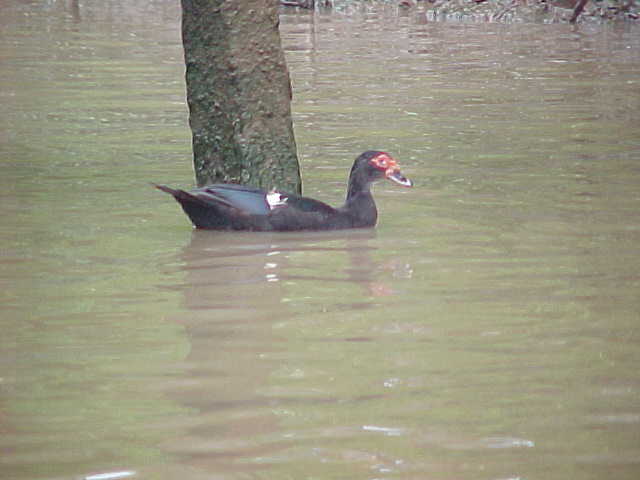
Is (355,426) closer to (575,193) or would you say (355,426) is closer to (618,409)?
(618,409)

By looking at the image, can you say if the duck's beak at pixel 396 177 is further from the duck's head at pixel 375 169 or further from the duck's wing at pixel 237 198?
the duck's wing at pixel 237 198

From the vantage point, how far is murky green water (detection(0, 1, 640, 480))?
5.74m

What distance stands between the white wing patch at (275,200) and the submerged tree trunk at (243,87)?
85 centimetres

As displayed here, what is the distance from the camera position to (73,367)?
683cm

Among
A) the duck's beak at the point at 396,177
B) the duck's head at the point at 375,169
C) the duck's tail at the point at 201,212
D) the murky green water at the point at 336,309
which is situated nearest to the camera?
the murky green water at the point at 336,309

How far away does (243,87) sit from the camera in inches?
445

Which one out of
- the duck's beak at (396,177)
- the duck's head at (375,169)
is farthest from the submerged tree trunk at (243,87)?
the duck's beak at (396,177)

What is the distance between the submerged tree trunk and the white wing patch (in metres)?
0.85

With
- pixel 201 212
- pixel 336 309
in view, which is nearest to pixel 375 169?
pixel 201 212

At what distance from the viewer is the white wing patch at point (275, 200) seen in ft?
34.4

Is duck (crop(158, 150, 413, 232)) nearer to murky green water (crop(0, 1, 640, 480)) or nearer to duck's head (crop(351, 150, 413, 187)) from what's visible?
murky green water (crop(0, 1, 640, 480))

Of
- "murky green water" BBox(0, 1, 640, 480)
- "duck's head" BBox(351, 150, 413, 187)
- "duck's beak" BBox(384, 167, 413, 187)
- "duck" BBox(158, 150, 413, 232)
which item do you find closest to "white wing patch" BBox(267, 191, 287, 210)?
"duck" BBox(158, 150, 413, 232)

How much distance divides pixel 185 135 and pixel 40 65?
361 inches

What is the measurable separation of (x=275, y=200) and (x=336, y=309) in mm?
2494
